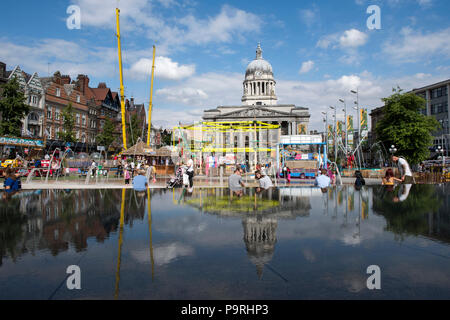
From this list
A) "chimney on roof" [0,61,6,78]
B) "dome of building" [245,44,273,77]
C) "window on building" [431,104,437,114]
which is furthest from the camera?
"dome of building" [245,44,273,77]

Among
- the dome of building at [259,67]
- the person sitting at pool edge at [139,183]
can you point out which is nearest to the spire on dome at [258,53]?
the dome of building at [259,67]

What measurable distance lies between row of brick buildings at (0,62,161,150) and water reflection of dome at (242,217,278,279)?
4261 centimetres

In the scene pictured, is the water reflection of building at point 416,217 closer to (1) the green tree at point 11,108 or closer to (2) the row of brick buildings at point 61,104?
(1) the green tree at point 11,108

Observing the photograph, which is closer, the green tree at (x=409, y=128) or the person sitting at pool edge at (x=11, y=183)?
the person sitting at pool edge at (x=11, y=183)

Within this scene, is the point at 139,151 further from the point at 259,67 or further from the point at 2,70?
the point at 259,67

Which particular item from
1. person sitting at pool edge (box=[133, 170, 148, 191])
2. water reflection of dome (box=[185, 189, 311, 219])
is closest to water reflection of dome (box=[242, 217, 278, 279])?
water reflection of dome (box=[185, 189, 311, 219])

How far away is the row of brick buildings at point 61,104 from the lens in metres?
46.6

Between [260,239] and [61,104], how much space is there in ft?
186

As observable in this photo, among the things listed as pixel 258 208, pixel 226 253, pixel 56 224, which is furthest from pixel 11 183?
pixel 226 253

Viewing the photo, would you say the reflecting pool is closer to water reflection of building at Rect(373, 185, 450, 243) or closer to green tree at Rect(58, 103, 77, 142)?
water reflection of building at Rect(373, 185, 450, 243)

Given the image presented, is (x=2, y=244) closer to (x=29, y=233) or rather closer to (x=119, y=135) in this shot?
(x=29, y=233)

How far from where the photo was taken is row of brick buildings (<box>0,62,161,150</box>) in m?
46.6

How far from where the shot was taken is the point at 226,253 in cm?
465

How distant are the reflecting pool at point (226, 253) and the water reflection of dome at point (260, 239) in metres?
0.02
